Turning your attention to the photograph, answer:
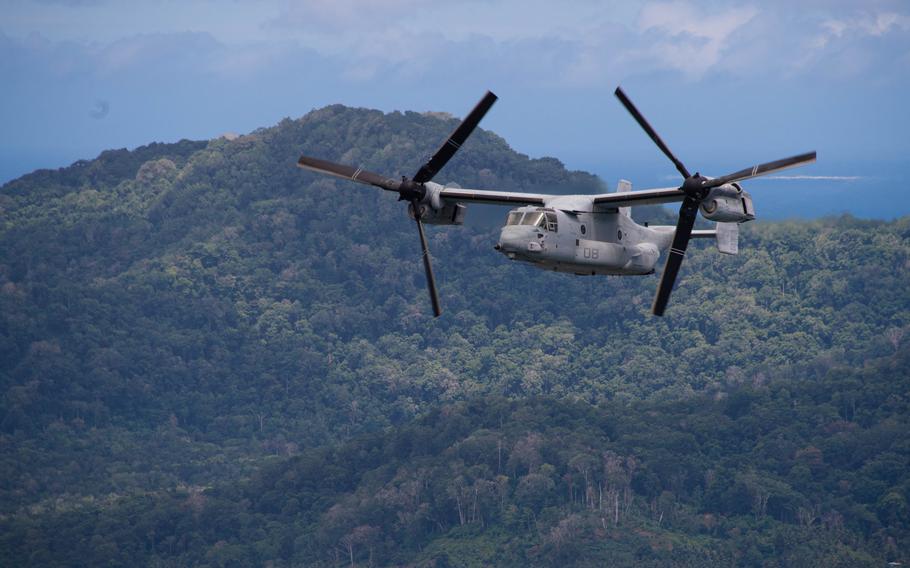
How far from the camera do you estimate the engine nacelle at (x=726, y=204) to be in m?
80.8

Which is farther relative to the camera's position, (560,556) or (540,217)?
(560,556)

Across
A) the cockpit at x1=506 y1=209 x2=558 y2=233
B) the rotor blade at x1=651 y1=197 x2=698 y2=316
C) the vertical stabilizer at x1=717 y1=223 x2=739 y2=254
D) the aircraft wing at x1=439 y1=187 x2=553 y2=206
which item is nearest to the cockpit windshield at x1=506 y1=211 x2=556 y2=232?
the cockpit at x1=506 y1=209 x2=558 y2=233

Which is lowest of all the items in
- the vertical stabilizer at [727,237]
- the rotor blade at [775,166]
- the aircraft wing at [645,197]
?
the vertical stabilizer at [727,237]

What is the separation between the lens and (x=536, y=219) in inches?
3243

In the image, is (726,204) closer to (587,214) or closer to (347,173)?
(587,214)

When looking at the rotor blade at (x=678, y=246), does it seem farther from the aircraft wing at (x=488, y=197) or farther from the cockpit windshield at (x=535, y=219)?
the aircraft wing at (x=488, y=197)

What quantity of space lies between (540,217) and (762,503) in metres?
123

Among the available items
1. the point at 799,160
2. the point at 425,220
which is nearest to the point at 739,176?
the point at 799,160

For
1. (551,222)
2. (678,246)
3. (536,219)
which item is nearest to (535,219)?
(536,219)

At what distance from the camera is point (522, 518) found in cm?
19825

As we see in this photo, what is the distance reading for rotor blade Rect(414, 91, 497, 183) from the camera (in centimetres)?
8112

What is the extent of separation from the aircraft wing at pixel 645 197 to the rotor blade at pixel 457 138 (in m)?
6.64

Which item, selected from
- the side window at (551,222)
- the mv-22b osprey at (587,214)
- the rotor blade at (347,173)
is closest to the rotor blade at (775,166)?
the mv-22b osprey at (587,214)

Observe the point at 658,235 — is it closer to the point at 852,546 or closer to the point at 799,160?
the point at 799,160
